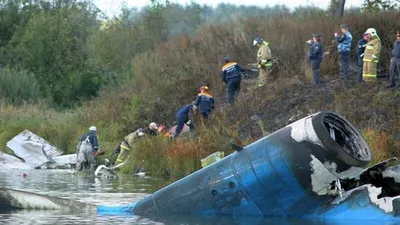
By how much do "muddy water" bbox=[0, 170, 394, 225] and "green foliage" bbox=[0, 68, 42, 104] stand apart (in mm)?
18498

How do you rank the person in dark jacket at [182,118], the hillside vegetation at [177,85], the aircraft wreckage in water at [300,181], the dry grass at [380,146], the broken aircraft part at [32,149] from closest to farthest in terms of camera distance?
1. the aircraft wreckage in water at [300,181]
2. the dry grass at [380,146]
3. the hillside vegetation at [177,85]
4. the person in dark jacket at [182,118]
5. the broken aircraft part at [32,149]

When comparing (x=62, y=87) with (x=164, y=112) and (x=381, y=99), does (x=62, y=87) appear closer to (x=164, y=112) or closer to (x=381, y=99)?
(x=164, y=112)

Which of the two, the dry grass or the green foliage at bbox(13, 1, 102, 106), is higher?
the dry grass

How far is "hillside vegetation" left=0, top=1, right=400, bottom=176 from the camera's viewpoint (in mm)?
27688

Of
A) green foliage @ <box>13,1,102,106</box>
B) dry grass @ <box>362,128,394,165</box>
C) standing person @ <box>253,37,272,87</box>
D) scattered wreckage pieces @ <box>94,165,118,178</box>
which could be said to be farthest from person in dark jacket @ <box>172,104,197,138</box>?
green foliage @ <box>13,1,102,106</box>

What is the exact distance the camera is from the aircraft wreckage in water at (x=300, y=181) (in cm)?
1614

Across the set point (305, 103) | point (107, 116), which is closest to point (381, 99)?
point (305, 103)

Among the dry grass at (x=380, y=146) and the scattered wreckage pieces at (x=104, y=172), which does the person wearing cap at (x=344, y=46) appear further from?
the scattered wreckage pieces at (x=104, y=172)

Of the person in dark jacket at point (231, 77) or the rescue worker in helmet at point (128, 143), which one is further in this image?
the person in dark jacket at point (231, 77)

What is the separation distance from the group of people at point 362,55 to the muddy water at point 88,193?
7.09 m

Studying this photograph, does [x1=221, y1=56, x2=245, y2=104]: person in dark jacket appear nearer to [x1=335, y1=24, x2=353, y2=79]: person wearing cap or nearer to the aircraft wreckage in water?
[x1=335, y1=24, x2=353, y2=79]: person wearing cap

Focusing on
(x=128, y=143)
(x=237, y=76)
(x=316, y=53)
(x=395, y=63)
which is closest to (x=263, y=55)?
(x=237, y=76)

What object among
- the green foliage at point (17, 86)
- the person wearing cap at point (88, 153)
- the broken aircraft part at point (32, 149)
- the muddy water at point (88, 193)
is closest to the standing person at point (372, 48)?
the muddy water at point (88, 193)

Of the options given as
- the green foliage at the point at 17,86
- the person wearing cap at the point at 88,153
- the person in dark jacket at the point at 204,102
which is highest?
the person in dark jacket at the point at 204,102
